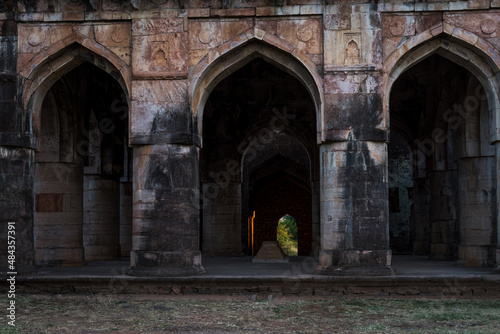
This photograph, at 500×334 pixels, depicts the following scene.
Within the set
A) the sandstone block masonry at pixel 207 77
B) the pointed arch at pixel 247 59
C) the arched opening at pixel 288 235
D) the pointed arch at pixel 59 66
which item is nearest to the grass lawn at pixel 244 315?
the sandstone block masonry at pixel 207 77

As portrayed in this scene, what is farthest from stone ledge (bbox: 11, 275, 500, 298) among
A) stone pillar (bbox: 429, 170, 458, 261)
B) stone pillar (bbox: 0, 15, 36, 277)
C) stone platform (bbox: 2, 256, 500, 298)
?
stone pillar (bbox: 429, 170, 458, 261)

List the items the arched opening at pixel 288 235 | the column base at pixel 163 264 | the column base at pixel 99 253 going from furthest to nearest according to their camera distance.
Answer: the arched opening at pixel 288 235, the column base at pixel 99 253, the column base at pixel 163 264

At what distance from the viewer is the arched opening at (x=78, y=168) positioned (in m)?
11.7

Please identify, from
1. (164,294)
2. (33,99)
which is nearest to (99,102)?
(33,99)

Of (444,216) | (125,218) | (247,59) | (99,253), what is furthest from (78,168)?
(444,216)

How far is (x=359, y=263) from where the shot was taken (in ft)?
29.7

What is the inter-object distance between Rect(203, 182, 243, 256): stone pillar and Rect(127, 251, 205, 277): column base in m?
5.58

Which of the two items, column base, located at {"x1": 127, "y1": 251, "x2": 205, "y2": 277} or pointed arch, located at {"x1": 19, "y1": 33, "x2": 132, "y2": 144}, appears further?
pointed arch, located at {"x1": 19, "y1": 33, "x2": 132, "y2": 144}

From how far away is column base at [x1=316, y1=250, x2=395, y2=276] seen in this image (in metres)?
8.97

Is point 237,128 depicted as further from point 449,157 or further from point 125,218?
point 449,157

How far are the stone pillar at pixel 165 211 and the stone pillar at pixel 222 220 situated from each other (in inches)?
214

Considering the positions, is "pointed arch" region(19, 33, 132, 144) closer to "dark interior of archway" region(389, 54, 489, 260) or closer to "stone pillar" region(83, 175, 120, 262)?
"stone pillar" region(83, 175, 120, 262)

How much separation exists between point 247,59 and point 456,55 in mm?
3183

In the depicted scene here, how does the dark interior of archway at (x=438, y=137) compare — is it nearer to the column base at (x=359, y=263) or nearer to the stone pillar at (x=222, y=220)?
the column base at (x=359, y=263)
